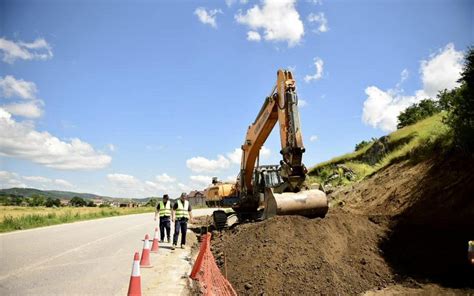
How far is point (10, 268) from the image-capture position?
9070mm

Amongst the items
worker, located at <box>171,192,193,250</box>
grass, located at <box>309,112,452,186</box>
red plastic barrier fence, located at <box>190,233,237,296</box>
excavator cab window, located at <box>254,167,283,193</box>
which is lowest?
red plastic barrier fence, located at <box>190,233,237,296</box>

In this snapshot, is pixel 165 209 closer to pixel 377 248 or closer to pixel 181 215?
pixel 181 215

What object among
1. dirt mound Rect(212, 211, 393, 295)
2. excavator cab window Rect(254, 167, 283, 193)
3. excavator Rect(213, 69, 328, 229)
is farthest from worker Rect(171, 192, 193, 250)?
excavator cab window Rect(254, 167, 283, 193)

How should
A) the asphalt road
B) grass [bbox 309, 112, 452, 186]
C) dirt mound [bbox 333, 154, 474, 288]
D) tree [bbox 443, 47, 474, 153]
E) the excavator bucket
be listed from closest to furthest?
1. the asphalt road
2. dirt mound [bbox 333, 154, 474, 288]
3. the excavator bucket
4. tree [bbox 443, 47, 474, 153]
5. grass [bbox 309, 112, 452, 186]

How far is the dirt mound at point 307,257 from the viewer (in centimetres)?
750

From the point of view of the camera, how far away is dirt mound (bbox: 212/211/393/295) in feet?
24.6

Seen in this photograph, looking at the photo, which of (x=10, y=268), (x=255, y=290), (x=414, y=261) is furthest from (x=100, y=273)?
(x=414, y=261)

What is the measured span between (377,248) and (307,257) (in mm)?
2249

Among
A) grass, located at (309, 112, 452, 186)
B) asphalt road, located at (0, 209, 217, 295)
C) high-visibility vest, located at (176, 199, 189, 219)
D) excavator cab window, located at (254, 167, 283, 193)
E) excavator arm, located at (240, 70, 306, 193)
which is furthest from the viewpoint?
excavator cab window, located at (254, 167, 283, 193)

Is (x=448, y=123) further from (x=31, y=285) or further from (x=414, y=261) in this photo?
(x=31, y=285)

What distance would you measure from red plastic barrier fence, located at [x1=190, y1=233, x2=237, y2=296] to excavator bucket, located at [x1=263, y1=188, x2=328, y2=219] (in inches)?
119

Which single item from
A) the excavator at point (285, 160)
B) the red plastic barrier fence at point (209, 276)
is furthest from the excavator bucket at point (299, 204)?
the red plastic barrier fence at point (209, 276)

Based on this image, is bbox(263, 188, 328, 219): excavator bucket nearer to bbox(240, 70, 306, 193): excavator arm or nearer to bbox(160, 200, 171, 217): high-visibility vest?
bbox(240, 70, 306, 193): excavator arm

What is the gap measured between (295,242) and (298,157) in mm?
2318
